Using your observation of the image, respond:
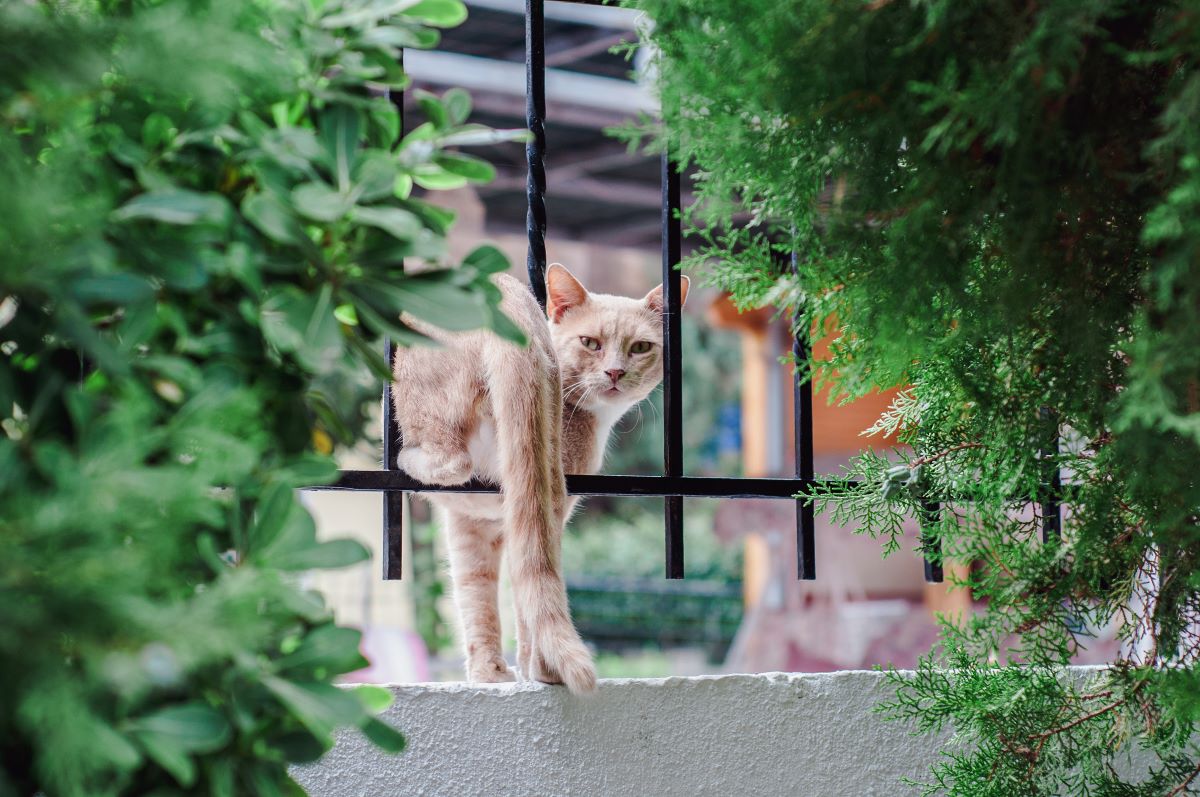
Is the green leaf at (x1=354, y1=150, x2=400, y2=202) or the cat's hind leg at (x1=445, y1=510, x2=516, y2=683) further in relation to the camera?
the cat's hind leg at (x1=445, y1=510, x2=516, y2=683)

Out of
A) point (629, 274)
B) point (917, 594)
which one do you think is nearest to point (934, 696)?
point (917, 594)

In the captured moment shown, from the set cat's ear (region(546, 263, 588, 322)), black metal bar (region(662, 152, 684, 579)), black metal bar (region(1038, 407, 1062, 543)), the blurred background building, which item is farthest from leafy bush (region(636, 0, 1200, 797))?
the blurred background building

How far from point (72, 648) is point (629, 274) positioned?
9.72 meters

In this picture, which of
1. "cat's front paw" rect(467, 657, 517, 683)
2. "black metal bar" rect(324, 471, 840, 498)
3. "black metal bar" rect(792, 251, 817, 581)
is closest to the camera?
"black metal bar" rect(324, 471, 840, 498)

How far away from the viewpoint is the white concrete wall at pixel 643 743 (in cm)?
125

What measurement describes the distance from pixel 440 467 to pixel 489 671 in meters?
0.47

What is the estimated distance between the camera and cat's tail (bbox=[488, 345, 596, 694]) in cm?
125

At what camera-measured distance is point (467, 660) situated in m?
1.74

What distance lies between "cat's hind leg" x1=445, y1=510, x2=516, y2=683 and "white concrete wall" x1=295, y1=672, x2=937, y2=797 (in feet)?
1.57

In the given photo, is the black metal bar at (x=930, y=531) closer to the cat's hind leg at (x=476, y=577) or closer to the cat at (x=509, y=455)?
the cat at (x=509, y=455)

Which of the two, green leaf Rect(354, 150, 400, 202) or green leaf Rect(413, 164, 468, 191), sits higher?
green leaf Rect(413, 164, 468, 191)

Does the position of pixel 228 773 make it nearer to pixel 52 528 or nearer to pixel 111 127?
pixel 52 528

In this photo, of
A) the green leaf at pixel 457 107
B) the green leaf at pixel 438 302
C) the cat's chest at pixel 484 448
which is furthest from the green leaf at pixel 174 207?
the cat's chest at pixel 484 448

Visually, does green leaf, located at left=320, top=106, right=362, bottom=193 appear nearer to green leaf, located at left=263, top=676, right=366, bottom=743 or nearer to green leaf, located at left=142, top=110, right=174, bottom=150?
green leaf, located at left=142, top=110, right=174, bottom=150
